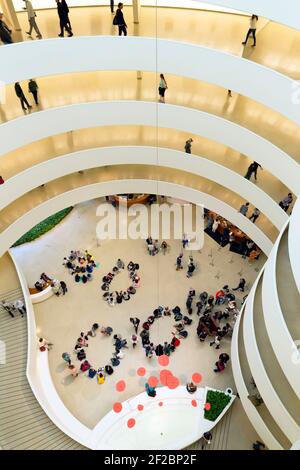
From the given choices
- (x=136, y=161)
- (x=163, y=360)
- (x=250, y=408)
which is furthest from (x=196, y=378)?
(x=136, y=161)

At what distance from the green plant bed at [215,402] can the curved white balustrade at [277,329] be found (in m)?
6.23

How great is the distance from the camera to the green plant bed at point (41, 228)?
22.2 meters

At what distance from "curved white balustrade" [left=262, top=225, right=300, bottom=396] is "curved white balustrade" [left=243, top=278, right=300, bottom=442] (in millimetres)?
906

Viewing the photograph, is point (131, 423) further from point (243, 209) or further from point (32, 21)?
point (32, 21)

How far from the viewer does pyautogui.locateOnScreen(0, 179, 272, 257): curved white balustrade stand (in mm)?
17812

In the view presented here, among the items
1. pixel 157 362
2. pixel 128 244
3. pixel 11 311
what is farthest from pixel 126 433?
pixel 128 244

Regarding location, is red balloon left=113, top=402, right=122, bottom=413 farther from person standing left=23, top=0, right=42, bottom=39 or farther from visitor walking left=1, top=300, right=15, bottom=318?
person standing left=23, top=0, right=42, bottom=39

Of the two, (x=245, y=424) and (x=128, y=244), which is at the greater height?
(x=128, y=244)

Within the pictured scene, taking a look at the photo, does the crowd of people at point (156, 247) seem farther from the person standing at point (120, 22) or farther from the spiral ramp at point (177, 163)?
the person standing at point (120, 22)

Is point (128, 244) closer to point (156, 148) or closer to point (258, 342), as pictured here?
point (156, 148)

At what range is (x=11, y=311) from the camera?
18156mm

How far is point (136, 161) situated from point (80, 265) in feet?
20.3

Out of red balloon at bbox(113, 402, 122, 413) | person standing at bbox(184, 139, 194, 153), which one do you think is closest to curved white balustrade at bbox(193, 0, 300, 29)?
person standing at bbox(184, 139, 194, 153)

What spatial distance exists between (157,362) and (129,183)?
771 cm
